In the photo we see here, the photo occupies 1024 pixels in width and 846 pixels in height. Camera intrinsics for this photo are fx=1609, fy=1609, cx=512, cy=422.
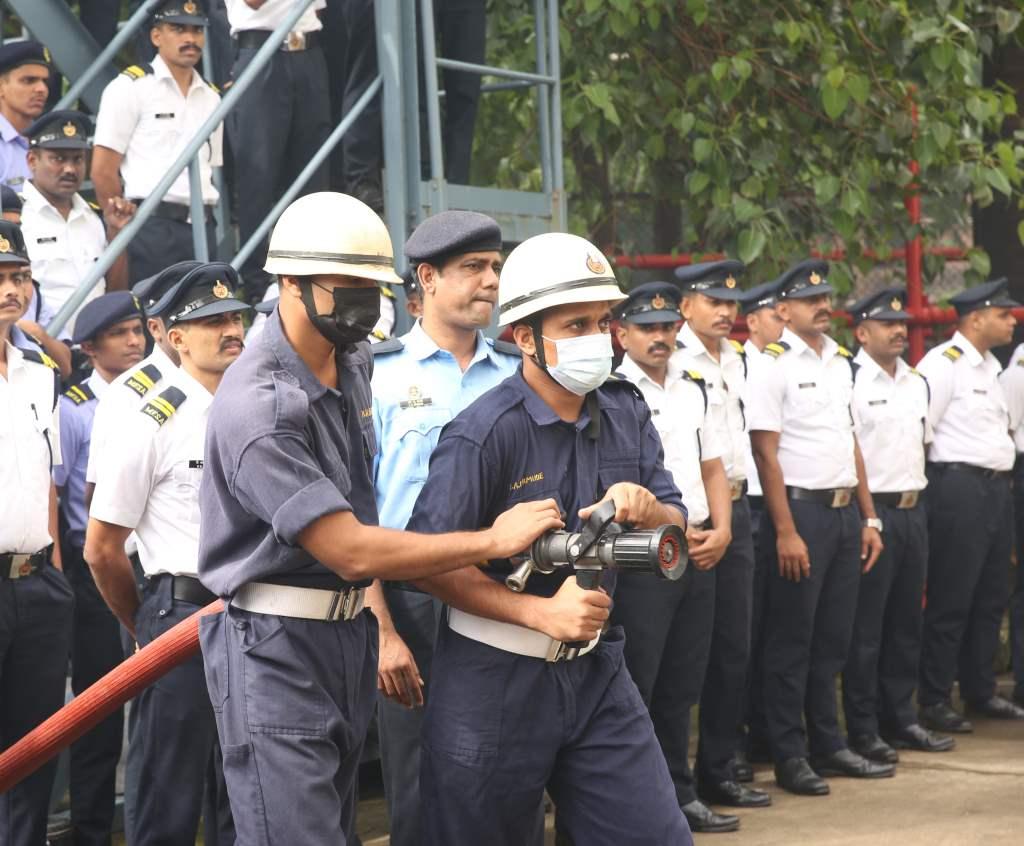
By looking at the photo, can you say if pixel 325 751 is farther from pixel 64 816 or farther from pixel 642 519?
pixel 64 816

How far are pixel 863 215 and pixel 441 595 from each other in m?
5.63

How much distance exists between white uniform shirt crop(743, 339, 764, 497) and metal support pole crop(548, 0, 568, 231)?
105 centimetres

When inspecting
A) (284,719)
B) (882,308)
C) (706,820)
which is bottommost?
(706,820)

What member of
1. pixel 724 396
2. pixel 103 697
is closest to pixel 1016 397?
pixel 724 396

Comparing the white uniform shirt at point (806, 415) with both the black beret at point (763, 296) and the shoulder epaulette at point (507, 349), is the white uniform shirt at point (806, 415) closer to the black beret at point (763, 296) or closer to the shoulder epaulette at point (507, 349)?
the black beret at point (763, 296)

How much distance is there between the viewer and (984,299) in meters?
8.66

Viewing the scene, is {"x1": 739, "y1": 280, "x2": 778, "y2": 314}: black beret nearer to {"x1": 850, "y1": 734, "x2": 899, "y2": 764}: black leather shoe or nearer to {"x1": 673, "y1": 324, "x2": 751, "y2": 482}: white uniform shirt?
{"x1": 673, "y1": 324, "x2": 751, "y2": 482}: white uniform shirt

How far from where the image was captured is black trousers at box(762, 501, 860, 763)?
A: 7.16m

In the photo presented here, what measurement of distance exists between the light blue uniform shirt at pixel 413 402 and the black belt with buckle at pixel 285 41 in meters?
2.72

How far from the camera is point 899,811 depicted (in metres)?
6.71

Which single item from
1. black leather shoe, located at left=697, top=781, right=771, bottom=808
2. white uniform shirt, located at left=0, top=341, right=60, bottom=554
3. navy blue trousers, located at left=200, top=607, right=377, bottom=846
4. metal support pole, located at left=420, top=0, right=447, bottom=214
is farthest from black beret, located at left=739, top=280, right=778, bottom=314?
navy blue trousers, located at left=200, top=607, right=377, bottom=846

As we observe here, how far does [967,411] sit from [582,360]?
16.6ft

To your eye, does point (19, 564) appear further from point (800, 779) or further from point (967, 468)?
point (967, 468)

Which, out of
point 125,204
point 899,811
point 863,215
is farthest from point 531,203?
point 899,811
